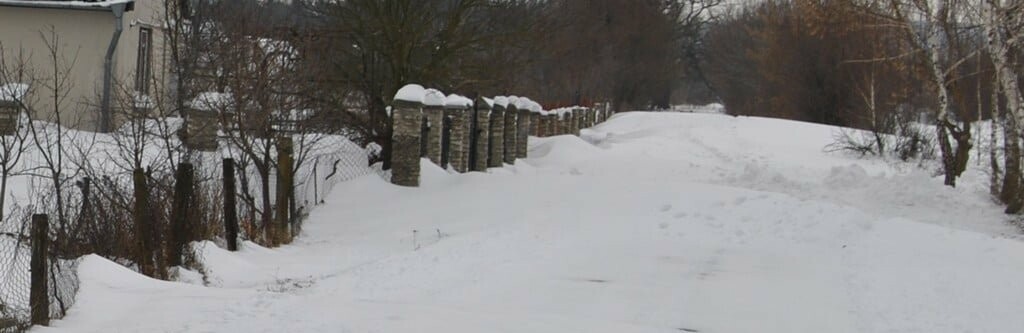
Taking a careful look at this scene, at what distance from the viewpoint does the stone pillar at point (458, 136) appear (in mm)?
16750

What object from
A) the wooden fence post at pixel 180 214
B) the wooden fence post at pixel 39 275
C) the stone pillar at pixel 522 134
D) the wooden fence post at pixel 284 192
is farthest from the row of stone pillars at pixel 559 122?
the wooden fence post at pixel 39 275

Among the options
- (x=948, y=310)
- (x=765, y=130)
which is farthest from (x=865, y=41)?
(x=948, y=310)

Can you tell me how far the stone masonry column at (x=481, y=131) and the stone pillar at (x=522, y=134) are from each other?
2521mm

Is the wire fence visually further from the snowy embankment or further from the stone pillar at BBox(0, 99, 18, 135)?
the stone pillar at BBox(0, 99, 18, 135)

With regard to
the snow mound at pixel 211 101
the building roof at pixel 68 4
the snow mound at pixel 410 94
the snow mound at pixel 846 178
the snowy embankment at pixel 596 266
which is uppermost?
the building roof at pixel 68 4

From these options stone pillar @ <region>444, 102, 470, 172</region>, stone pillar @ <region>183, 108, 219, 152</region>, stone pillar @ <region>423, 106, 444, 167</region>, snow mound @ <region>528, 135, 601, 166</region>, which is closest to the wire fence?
stone pillar @ <region>183, 108, 219, 152</region>

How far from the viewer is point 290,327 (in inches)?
230

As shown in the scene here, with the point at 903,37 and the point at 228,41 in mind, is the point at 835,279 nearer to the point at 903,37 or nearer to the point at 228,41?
the point at 228,41

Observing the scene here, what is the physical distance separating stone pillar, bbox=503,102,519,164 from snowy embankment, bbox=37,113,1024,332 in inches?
110

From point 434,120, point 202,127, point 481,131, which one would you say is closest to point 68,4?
point 202,127

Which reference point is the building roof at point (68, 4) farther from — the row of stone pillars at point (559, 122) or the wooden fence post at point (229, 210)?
the row of stone pillars at point (559, 122)

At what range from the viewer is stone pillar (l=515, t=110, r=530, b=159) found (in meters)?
20.7

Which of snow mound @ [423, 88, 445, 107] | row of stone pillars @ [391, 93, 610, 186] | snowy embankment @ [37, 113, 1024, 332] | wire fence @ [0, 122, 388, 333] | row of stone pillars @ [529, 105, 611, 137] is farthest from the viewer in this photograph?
row of stone pillars @ [529, 105, 611, 137]

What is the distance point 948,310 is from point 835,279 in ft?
4.86
